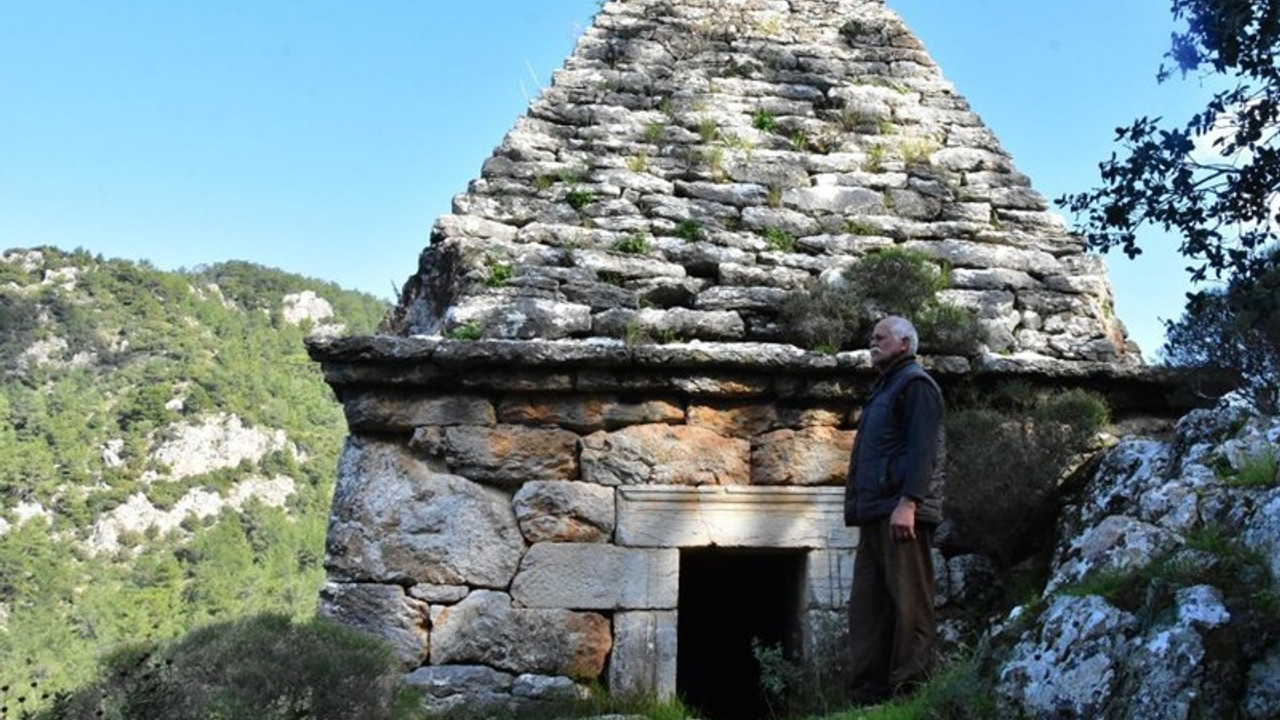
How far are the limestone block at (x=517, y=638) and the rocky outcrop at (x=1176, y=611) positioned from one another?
199cm

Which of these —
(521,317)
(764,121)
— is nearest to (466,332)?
(521,317)

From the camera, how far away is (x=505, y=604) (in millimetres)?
4910

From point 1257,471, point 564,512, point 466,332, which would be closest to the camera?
point 1257,471

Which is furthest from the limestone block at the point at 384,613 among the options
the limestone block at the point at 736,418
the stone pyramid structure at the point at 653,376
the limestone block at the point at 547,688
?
the limestone block at the point at 736,418

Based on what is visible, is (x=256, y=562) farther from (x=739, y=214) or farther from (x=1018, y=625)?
(x=1018, y=625)

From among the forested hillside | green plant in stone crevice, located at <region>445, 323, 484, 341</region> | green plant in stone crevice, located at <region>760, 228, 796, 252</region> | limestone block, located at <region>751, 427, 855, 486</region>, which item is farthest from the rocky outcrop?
the forested hillside

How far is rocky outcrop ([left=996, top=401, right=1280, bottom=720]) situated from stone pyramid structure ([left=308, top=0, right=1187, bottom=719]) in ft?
4.44

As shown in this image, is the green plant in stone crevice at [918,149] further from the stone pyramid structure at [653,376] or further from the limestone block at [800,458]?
the limestone block at [800,458]

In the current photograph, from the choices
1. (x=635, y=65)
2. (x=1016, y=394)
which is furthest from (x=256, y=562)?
(x=1016, y=394)

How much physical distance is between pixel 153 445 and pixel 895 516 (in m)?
35.8

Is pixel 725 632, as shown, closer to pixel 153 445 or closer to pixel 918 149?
pixel 918 149

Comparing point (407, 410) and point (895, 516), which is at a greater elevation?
point (407, 410)

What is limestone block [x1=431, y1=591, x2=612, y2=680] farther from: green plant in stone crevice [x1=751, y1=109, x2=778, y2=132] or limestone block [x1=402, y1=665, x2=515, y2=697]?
green plant in stone crevice [x1=751, y1=109, x2=778, y2=132]

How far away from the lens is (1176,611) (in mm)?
2812
